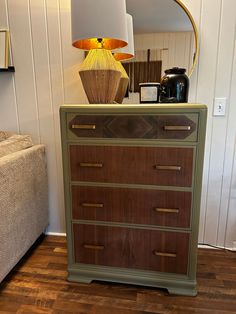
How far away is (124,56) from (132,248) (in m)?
1.24

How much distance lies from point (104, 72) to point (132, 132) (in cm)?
38

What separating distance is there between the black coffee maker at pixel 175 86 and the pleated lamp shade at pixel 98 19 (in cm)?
36

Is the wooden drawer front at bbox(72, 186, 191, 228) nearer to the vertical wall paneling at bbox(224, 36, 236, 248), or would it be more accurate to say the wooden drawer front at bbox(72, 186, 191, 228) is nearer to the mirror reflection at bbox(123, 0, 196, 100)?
the vertical wall paneling at bbox(224, 36, 236, 248)

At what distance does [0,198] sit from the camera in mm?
1370

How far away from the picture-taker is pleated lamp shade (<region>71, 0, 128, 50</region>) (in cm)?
124

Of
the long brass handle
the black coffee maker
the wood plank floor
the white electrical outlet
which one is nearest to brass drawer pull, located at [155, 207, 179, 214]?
the long brass handle

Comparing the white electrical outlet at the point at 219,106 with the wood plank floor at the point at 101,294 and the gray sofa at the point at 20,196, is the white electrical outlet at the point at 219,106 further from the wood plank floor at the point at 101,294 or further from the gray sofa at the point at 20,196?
the gray sofa at the point at 20,196

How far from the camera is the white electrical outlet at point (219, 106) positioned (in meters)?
1.66

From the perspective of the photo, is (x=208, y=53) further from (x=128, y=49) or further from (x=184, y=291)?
(x=184, y=291)

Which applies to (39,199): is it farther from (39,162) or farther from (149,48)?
(149,48)

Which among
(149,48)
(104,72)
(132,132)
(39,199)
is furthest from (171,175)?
(39,199)

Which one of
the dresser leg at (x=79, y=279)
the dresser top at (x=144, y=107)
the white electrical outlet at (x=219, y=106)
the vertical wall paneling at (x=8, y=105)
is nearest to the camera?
the dresser top at (x=144, y=107)

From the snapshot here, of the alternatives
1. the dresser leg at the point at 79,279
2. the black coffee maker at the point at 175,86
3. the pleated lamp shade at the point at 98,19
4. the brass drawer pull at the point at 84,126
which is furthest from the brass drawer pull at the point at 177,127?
the dresser leg at the point at 79,279

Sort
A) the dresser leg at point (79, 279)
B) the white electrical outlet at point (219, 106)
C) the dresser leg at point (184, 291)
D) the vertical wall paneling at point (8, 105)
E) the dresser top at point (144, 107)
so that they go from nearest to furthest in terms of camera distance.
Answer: the dresser top at point (144, 107)
the dresser leg at point (184, 291)
the dresser leg at point (79, 279)
the white electrical outlet at point (219, 106)
the vertical wall paneling at point (8, 105)
